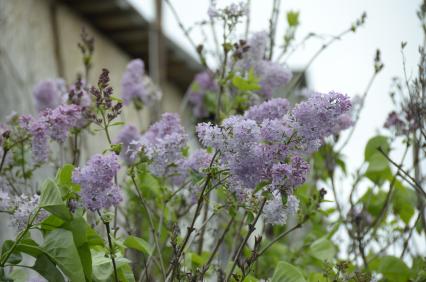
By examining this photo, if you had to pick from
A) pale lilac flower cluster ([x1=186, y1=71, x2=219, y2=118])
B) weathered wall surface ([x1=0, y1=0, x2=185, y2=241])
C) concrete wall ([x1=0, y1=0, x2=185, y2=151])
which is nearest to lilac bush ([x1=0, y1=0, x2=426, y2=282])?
pale lilac flower cluster ([x1=186, y1=71, x2=219, y2=118])

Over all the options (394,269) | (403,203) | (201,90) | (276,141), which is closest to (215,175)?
(276,141)

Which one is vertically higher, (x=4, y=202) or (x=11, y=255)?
(x=4, y=202)

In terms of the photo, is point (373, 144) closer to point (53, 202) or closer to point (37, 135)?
point (37, 135)

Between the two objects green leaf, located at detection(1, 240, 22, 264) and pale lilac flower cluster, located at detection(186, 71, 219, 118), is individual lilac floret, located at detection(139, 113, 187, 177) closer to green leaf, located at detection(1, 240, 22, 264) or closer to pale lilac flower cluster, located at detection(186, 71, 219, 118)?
green leaf, located at detection(1, 240, 22, 264)

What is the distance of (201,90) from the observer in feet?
11.2

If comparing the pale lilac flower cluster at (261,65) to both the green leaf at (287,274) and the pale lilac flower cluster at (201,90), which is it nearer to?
the pale lilac flower cluster at (201,90)

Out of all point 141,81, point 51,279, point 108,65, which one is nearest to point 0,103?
point 108,65

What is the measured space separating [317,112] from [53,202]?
0.69 meters

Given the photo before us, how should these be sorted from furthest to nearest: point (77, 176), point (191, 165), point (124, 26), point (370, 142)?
1. point (124, 26)
2. point (370, 142)
3. point (191, 165)
4. point (77, 176)

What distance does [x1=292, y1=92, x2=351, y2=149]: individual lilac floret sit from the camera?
150cm

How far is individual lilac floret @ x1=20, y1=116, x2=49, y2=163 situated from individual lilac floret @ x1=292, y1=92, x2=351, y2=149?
2.73 ft

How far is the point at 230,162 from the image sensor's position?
1.54m

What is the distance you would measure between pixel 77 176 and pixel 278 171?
53 centimetres

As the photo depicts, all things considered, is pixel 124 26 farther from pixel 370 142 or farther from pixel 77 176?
pixel 77 176
